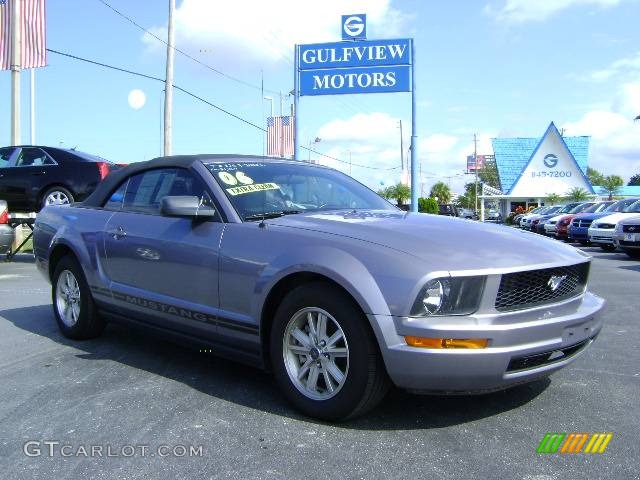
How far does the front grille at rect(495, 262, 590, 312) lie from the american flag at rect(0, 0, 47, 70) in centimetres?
1596

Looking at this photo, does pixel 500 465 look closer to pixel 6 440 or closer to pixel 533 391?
pixel 533 391

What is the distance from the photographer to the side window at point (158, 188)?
4.41 meters

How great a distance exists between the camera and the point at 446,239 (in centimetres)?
342

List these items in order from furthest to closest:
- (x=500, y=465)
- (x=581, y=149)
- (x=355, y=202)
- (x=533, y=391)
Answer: (x=581, y=149) → (x=355, y=202) → (x=533, y=391) → (x=500, y=465)

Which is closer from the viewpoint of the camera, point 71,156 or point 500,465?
point 500,465

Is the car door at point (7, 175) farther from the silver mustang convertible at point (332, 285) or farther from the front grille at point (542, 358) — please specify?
the front grille at point (542, 358)

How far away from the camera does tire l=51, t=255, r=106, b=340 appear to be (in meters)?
5.28

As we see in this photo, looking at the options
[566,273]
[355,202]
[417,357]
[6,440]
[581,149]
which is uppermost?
[581,149]

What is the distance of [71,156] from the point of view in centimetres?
1130

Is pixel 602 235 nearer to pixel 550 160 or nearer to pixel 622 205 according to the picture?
pixel 622 205

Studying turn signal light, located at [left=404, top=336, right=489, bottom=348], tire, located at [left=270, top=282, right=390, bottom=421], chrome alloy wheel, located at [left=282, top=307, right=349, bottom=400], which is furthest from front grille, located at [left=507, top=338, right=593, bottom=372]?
chrome alloy wheel, located at [left=282, top=307, right=349, bottom=400]

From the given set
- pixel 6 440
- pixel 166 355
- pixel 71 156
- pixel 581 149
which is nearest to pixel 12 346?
pixel 166 355

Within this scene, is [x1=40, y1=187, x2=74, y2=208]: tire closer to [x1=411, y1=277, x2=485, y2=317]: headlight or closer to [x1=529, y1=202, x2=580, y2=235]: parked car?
[x1=411, y1=277, x2=485, y2=317]: headlight

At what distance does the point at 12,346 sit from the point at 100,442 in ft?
8.52
